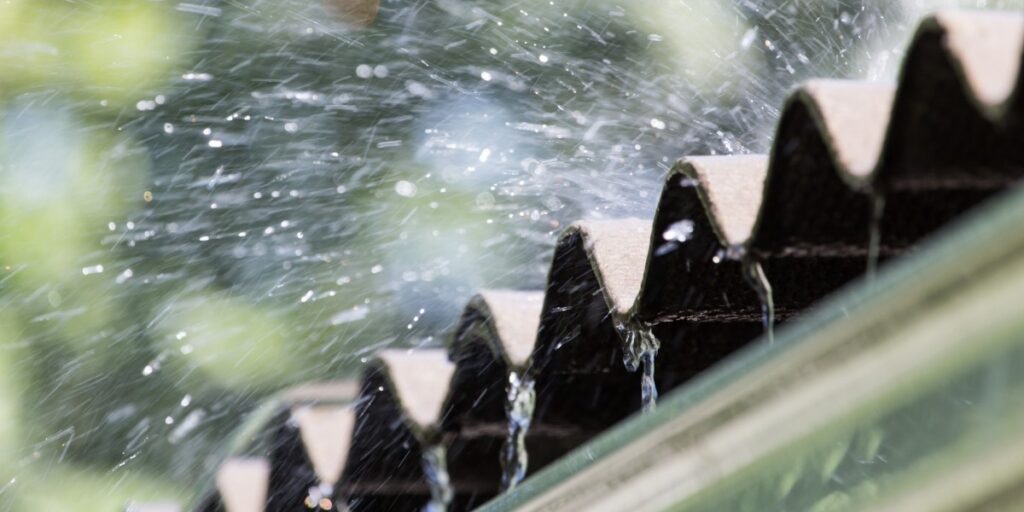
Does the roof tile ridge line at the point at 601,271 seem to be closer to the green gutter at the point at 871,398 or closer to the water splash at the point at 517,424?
the water splash at the point at 517,424

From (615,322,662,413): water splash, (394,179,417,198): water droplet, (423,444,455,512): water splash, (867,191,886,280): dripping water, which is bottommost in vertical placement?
(394,179,417,198): water droplet

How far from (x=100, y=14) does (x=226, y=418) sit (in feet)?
6.59

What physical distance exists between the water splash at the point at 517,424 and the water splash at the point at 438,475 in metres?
0.09

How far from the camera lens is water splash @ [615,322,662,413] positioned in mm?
1517

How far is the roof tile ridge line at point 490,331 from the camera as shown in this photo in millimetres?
1697

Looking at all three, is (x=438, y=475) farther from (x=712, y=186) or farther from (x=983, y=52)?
(x=983, y=52)

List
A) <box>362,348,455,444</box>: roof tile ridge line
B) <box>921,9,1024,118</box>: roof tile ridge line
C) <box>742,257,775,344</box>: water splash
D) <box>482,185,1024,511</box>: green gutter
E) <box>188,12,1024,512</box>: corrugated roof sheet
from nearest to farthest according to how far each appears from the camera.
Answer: <box>482,185,1024,511</box>: green gutter < <box>921,9,1024,118</box>: roof tile ridge line < <box>188,12,1024,512</box>: corrugated roof sheet < <box>742,257,775,344</box>: water splash < <box>362,348,455,444</box>: roof tile ridge line

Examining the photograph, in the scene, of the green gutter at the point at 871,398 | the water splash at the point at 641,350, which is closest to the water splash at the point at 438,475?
the water splash at the point at 641,350

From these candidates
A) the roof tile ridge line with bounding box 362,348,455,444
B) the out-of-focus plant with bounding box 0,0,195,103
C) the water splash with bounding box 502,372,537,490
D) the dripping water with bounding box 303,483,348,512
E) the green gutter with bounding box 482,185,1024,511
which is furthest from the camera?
the out-of-focus plant with bounding box 0,0,195,103

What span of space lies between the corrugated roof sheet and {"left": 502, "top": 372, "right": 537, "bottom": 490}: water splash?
0.02m

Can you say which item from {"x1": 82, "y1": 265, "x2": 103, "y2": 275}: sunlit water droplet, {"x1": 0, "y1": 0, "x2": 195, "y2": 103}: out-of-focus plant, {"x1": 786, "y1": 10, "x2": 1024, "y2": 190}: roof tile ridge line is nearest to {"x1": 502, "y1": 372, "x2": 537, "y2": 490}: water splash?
{"x1": 786, "y1": 10, "x2": 1024, "y2": 190}: roof tile ridge line

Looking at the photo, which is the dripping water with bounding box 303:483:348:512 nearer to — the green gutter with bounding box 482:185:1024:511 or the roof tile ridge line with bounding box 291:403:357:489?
the roof tile ridge line with bounding box 291:403:357:489

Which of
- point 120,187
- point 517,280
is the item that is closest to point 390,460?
point 120,187

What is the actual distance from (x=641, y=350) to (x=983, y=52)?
579 millimetres
